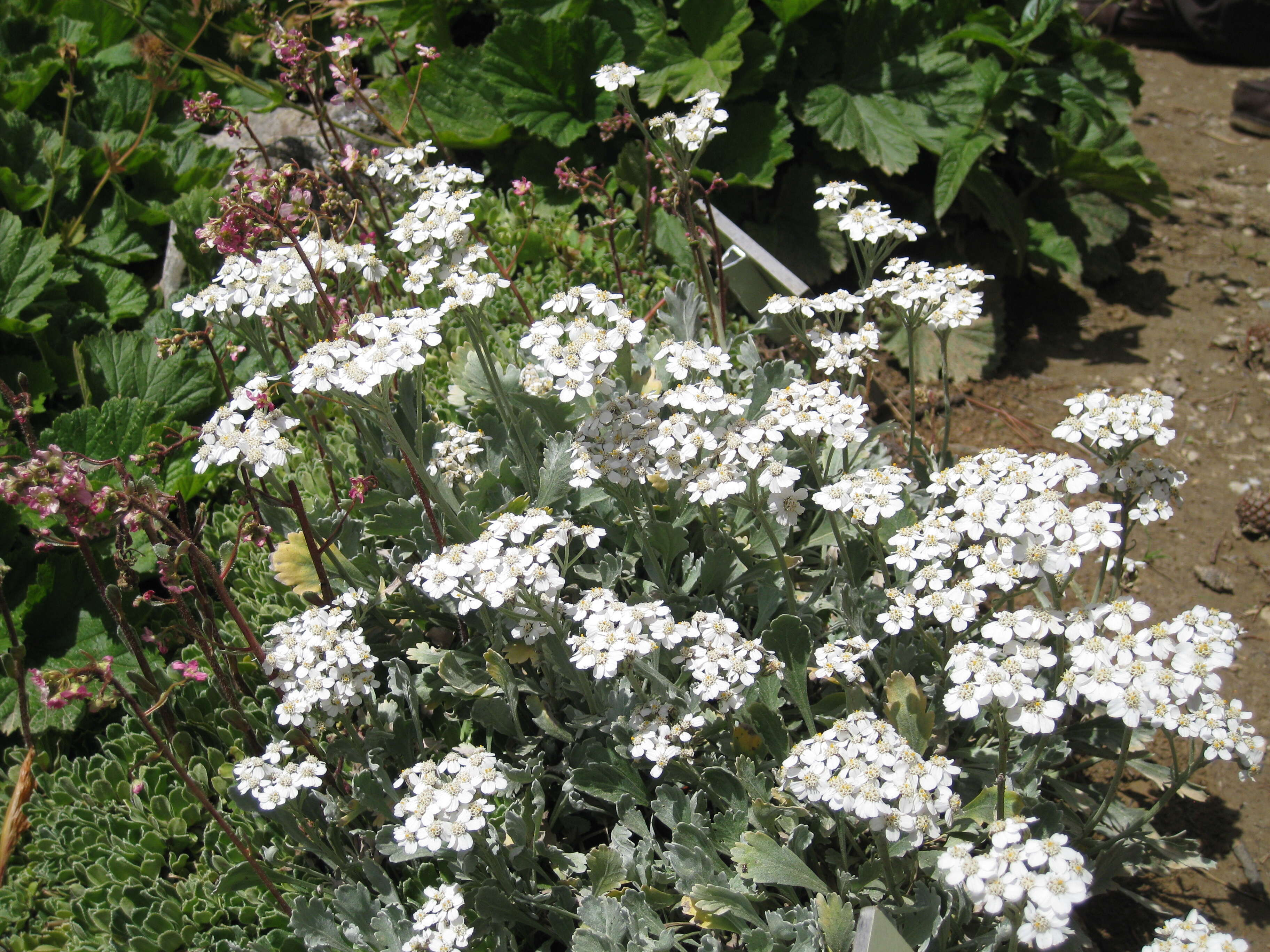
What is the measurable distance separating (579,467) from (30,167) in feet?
10.4

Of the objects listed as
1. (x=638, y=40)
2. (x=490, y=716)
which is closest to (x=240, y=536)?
(x=490, y=716)

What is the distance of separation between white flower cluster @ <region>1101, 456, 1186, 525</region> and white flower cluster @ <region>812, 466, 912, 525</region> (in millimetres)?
380

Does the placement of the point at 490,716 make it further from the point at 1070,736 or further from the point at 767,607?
the point at 1070,736

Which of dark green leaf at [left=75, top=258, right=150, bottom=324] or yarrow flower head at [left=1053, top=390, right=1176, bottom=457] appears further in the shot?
dark green leaf at [left=75, top=258, right=150, bottom=324]

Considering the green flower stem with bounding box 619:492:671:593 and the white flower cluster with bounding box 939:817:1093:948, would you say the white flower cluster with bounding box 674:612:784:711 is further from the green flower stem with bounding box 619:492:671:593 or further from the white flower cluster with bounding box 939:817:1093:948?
the white flower cluster with bounding box 939:817:1093:948

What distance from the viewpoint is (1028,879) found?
135cm

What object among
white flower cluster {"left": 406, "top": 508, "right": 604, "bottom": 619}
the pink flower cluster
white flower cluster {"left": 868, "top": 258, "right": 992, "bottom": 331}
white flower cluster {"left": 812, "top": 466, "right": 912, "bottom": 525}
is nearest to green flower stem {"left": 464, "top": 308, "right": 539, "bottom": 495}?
white flower cluster {"left": 406, "top": 508, "right": 604, "bottom": 619}

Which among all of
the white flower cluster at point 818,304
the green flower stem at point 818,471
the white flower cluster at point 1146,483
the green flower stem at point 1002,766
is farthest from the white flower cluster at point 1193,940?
the white flower cluster at point 818,304

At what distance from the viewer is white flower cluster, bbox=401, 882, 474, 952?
1592 mm

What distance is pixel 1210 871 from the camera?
2.46 m

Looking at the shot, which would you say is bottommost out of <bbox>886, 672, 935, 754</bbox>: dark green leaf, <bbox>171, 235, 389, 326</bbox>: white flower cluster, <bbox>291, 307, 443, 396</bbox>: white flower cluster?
<bbox>886, 672, 935, 754</bbox>: dark green leaf

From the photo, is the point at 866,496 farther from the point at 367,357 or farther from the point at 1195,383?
the point at 1195,383

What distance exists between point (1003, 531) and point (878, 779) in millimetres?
491

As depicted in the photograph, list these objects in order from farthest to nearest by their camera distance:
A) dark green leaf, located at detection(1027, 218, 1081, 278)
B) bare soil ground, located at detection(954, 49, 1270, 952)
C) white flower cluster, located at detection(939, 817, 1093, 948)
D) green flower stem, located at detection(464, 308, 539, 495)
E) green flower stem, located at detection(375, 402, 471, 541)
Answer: dark green leaf, located at detection(1027, 218, 1081, 278)
bare soil ground, located at detection(954, 49, 1270, 952)
green flower stem, located at detection(464, 308, 539, 495)
green flower stem, located at detection(375, 402, 471, 541)
white flower cluster, located at detection(939, 817, 1093, 948)
